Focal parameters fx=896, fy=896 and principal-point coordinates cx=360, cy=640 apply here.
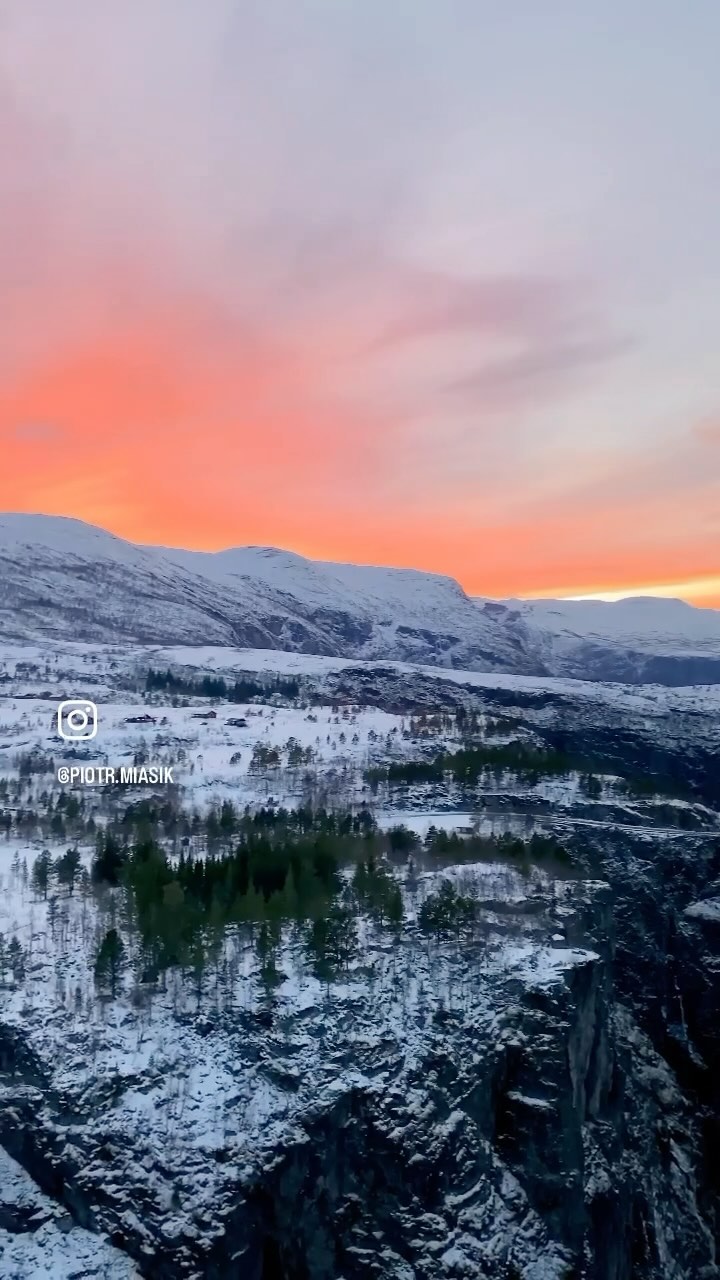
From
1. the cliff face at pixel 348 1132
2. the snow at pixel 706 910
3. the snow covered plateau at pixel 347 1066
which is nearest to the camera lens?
the cliff face at pixel 348 1132

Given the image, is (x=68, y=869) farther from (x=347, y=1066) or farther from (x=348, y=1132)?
(x=348, y=1132)

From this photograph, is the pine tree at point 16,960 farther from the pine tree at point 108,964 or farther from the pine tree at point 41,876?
the pine tree at point 41,876

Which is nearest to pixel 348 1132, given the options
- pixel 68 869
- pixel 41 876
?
pixel 41 876

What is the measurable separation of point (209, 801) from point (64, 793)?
27103 mm

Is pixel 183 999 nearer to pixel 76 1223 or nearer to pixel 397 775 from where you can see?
pixel 76 1223

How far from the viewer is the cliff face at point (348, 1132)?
71750mm

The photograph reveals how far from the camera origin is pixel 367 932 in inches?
4016

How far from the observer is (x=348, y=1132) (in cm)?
7731

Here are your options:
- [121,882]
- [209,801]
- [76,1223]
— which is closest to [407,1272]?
[76,1223]

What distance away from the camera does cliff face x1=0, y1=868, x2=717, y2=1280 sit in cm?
7175

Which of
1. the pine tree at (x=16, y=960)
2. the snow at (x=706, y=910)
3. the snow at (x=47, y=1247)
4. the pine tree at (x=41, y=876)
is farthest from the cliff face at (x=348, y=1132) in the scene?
the snow at (x=706, y=910)

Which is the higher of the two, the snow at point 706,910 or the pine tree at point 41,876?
the pine tree at point 41,876

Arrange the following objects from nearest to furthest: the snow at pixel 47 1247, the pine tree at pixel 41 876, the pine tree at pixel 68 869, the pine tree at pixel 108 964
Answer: the snow at pixel 47 1247, the pine tree at pixel 108 964, the pine tree at pixel 41 876, the pine tree at pixel 68 869

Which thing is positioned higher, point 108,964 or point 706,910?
point 108,964
